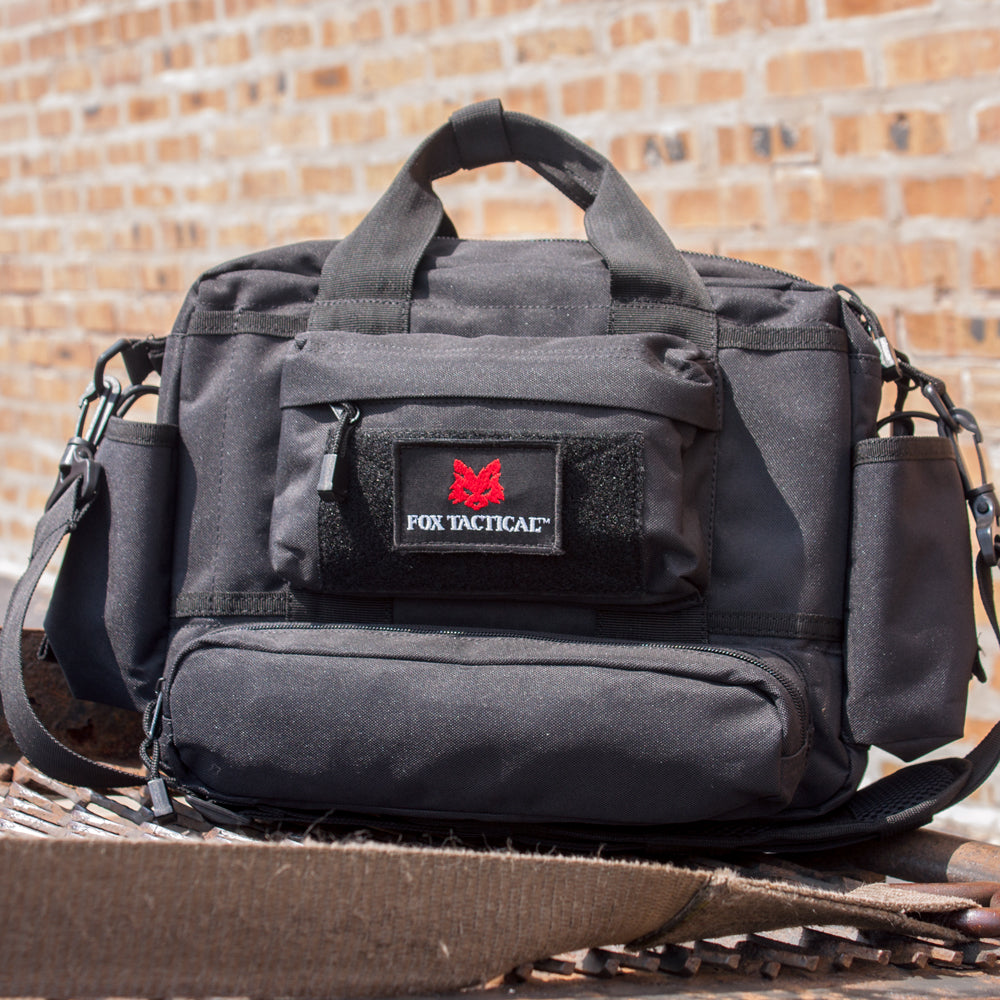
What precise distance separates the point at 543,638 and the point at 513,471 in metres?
0.16

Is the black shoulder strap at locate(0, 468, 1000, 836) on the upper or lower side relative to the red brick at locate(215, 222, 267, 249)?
lower

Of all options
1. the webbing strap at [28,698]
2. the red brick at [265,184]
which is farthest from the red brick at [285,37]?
the webbing strap at [28,698]

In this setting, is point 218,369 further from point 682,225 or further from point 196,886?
point 682,225

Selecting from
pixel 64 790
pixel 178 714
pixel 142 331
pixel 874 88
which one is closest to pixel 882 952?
pixel 178 714

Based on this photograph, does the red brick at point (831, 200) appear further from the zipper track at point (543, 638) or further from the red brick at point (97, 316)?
the red brick at point (97, 316)

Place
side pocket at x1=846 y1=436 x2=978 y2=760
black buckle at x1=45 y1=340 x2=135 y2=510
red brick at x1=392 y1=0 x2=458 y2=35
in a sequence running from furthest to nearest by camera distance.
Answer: red brick at x1=392 y1=0 x2=458 y2=35 → black buckle at x1=45 y1=340 x2=135 y2=510 → side pocket at x1=846 y1=436 x2=978 y2=760

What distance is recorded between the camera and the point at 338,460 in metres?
1.00

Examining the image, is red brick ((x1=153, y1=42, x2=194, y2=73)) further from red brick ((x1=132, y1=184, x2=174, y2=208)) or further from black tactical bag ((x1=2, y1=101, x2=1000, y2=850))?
black tactical bag ((x1=2, y1=101, x2=1000, y2=850))

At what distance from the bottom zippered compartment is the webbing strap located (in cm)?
12

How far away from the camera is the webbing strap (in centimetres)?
99

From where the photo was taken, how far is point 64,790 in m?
1.02

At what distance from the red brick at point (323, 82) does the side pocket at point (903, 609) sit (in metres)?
1.50

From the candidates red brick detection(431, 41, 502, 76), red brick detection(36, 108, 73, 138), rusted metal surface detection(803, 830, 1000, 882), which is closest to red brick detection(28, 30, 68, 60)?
red brick detection(36, 108, 73, 138)

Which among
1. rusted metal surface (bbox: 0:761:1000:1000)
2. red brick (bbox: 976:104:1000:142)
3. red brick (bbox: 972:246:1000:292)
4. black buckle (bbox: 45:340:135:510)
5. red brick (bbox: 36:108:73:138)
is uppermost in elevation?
red brick (bbox: 36:108:73:138)
